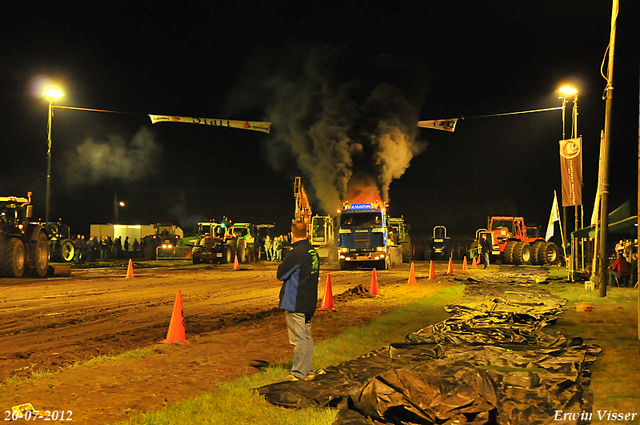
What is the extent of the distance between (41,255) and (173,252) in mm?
20295

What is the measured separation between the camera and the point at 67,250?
34.8 metres

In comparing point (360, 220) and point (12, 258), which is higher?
point (360, 220)

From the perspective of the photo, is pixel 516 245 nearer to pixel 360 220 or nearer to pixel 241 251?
pixel 360 220

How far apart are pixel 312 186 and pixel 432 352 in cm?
3400

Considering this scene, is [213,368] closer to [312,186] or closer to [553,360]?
[553,360]

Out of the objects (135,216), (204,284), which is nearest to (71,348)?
(204,284)

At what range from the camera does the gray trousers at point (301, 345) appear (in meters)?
6.45

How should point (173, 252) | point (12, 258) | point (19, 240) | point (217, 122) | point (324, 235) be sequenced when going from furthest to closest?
point (173, 252) → point (324, 235) → point (217, 122) → point (19, 240) → point (12, 258)

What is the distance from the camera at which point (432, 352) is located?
7801mm

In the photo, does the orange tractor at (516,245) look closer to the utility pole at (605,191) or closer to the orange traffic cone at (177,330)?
the utility pole at (605,191)

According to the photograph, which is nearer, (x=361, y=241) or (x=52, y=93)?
(x=52, y=93)

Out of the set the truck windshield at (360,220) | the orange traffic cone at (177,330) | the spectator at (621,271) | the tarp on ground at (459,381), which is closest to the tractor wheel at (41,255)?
the truck windshield at (360,220)

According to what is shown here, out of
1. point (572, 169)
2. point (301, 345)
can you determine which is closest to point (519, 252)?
point (572, 169)

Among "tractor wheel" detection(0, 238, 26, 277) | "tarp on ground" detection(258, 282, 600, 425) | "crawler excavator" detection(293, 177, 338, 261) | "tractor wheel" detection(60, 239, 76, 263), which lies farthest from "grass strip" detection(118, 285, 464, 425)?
"tractor wheel" detection(60, 239, 76, 263)
